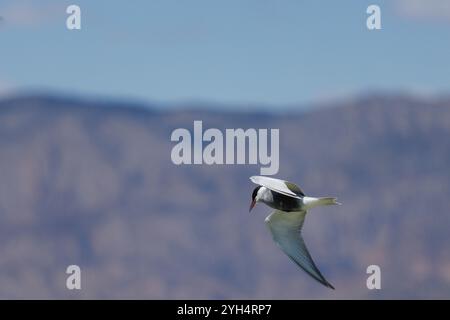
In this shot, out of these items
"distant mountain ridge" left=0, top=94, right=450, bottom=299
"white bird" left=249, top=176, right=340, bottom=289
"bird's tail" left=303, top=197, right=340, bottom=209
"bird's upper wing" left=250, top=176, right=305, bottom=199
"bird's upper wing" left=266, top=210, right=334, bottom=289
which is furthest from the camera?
"distant mountain ridge" left=0, top=94, right=450, bottom=299

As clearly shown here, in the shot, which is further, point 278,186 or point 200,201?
point 200,201

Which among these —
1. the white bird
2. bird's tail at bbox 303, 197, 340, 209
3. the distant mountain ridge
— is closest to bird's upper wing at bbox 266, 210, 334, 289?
the white bird

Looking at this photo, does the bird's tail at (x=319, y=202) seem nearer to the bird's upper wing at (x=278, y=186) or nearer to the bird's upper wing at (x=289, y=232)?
the bird's upper wing at (x=278, y=186)

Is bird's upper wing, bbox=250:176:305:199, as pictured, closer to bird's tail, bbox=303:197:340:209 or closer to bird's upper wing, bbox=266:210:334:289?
bird's tail, bbox=303:197:340:209

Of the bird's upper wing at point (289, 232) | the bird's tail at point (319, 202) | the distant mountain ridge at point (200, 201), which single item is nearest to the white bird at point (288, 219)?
the bird's upper wing at point (289, 232)

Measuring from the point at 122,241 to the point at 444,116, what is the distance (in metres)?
53.1

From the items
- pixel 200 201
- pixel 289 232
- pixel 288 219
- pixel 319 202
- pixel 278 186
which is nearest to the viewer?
pixel 319 202

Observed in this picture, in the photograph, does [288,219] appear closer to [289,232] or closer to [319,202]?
[289,232]

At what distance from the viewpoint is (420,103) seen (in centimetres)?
19400

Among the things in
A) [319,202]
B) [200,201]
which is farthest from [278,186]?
[200,201]

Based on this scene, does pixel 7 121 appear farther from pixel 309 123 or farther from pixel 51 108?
pixel 309 123

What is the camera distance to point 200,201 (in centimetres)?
18562

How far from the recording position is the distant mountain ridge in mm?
171250

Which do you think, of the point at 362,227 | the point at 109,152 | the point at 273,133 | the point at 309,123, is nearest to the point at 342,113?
the point at 309,123
